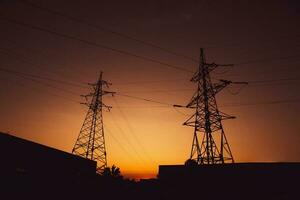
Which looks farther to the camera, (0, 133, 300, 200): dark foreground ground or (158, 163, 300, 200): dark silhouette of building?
(158, 163, 300, 200): dark silhouette of building

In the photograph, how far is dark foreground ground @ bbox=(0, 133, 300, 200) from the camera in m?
20.5

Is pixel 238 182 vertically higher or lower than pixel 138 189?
higher

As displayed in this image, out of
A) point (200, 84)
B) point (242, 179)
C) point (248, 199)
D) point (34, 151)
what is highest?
point (200, 84)

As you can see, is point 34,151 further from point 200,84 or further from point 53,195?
point 200,84

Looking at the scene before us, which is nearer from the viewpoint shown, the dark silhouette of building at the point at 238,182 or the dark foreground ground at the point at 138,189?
the dark foreground ground at the point at 138,189

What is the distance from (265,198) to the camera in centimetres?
2142

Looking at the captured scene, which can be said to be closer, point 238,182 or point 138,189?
Result: point 238,182

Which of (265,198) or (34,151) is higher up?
(34,151)

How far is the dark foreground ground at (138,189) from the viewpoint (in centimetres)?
2047

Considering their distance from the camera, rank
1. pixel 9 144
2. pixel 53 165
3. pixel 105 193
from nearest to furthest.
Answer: pixel 9 144
pixel 53 165
pixel 105 193

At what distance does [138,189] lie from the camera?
28.6 meters

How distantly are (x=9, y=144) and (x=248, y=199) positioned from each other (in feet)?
61.3

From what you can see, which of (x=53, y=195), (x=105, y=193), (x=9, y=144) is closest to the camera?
(x=9, y=144)

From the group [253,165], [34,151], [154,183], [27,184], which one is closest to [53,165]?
[34,151]
